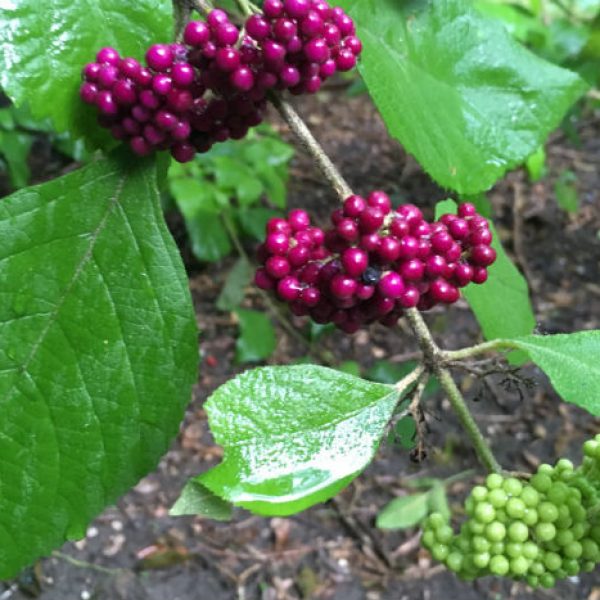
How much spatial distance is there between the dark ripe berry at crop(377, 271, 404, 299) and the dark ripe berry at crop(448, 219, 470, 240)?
3.4 inches

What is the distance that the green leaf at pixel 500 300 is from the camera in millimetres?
935

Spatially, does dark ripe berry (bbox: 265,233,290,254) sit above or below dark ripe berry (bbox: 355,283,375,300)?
above

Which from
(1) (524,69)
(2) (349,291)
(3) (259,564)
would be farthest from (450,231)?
(3) (259,564)

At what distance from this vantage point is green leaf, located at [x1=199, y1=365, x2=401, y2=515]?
656 millimetres

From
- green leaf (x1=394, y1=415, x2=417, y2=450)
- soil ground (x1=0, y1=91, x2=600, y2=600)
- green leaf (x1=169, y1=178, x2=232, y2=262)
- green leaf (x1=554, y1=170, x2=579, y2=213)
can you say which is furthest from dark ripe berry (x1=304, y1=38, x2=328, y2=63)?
green leaf (x1=554, y1=170, x2=579, y2=213)

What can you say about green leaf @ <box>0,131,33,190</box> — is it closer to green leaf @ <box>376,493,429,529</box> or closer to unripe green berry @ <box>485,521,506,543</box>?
green leaf @ <box>376,493,429,529</box>

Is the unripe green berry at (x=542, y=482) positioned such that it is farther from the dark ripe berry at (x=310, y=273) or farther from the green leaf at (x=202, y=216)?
the green leaf at (x=202, y=216)

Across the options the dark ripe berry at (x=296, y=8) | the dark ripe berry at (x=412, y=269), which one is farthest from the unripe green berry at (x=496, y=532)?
the dark ripe berry at (x=296, y=8)

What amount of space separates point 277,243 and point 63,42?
0.29 m

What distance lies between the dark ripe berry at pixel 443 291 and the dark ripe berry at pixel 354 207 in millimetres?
99

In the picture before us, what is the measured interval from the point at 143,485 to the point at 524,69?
60.7 inches

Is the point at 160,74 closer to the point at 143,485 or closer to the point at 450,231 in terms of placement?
the point at 450,231

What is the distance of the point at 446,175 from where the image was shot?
0.93m

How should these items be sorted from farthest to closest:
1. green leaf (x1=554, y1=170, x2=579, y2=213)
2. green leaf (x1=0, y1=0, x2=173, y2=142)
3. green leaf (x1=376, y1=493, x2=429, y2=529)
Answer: green leaf (x1=554, y1=170, x2=579, y2=213) → green leaf (x1=376, y1=493, x2=429, y2=529) → green leaf (x1=0, y1=0, x2=173, y2=142)
